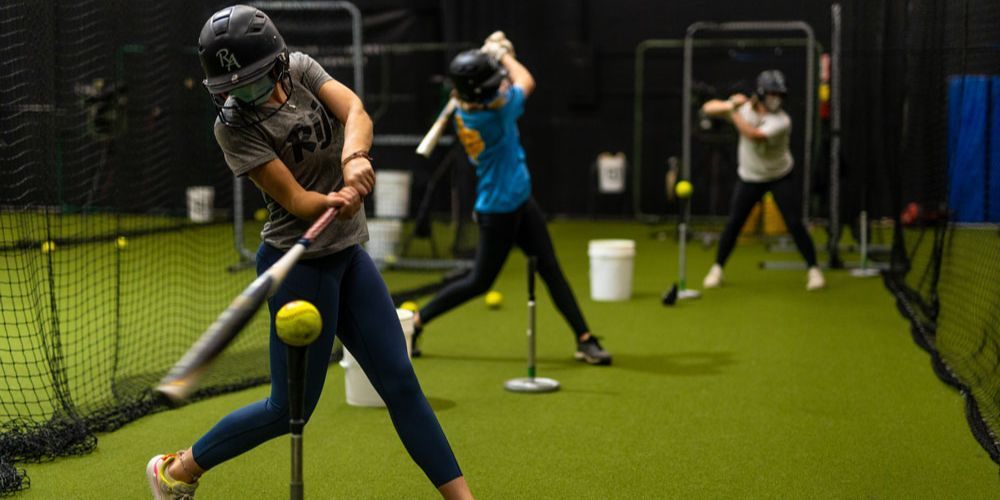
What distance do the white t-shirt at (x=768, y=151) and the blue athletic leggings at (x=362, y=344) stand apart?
6.18m

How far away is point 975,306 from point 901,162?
6.34 ft

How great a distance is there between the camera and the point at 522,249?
6.41 m

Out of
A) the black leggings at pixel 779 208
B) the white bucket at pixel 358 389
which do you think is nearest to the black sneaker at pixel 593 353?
the white bucket at pixel 358 389

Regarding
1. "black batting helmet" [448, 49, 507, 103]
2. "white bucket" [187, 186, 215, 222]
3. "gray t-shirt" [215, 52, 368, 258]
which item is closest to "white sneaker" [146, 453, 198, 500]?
"gray t-shirt" [215, 52, 368, 258]

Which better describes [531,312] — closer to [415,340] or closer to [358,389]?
[358,389]

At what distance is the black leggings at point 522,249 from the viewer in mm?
6348

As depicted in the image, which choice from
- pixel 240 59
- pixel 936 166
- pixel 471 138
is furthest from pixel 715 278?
pixel 240 59

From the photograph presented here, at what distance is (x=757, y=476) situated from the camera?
177 inches

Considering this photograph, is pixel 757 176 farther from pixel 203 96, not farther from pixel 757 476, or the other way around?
pixel 203 96

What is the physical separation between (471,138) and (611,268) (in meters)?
2.81

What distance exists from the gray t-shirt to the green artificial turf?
127 cm

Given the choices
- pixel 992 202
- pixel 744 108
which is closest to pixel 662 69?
pixel 992 202

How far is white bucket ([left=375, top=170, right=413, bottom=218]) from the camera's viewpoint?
36.6 ft

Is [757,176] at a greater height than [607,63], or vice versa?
[607,63]
